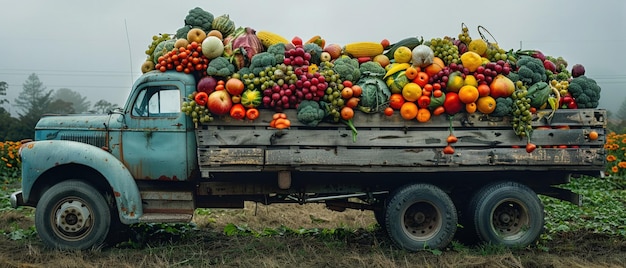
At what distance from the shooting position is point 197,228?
25.9 feet

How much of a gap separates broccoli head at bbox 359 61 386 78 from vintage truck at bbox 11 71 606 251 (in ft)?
1.75

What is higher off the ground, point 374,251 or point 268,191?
point 268,191

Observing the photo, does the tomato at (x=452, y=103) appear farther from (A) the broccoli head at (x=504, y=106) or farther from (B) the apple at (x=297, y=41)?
(B) the apple at (x=297, y=41)

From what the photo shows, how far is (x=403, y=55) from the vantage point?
640cm

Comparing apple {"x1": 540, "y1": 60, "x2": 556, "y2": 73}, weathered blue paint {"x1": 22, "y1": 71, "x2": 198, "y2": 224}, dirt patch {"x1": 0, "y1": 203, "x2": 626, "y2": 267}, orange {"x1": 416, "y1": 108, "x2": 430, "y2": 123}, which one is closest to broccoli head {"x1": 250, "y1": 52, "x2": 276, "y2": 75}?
weathered blue paint {"x1": 22, "y1": 71, "x2": 198, "y2": 224}

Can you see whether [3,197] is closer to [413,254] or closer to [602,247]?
[413,254]

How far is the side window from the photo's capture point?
21.1 feet

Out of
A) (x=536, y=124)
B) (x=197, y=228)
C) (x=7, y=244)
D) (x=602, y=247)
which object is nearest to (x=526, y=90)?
(x=536, y=124)

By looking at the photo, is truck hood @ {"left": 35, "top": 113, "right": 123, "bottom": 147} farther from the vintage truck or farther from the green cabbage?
the green cabbage

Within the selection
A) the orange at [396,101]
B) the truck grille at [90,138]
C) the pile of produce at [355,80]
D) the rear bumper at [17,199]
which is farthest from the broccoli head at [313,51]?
the rear bumper at [17,199]

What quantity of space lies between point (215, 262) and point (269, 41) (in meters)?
2.75

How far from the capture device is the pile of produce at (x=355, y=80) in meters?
6.02

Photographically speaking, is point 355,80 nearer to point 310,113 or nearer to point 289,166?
point 310,113

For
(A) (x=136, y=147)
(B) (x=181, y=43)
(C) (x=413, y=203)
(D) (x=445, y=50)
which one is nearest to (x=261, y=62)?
(B) (x=181, y=43)
